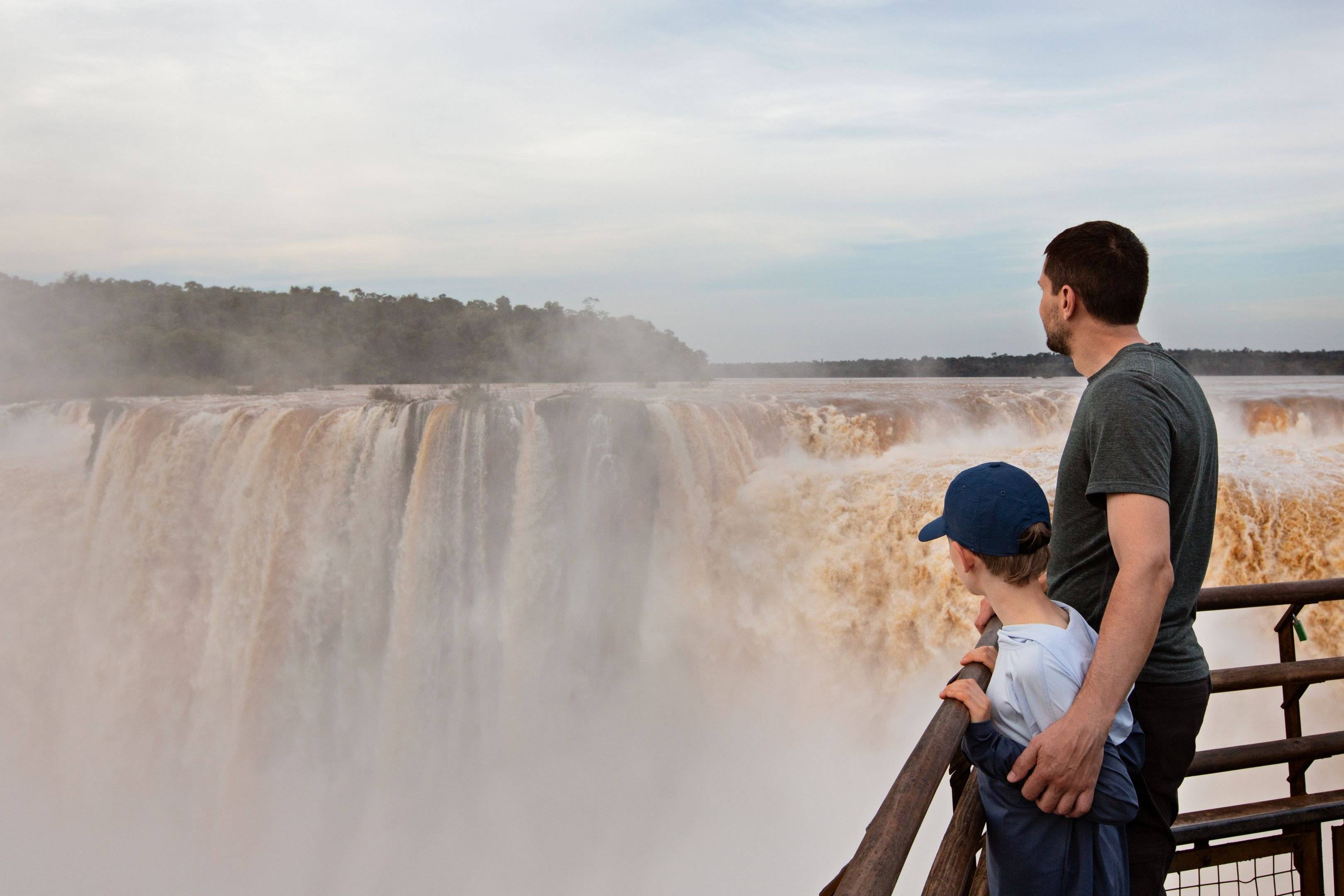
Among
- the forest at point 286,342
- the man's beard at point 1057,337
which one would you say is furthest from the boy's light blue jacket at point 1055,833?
the forest at point 286,342

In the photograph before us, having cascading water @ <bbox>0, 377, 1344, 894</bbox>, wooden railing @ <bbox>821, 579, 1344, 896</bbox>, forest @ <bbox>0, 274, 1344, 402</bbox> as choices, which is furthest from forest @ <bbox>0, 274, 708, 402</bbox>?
wooden railing @ <bbox>821, 579, 1344, 896</bbox>

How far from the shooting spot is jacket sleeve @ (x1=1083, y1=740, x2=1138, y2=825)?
3.87ft

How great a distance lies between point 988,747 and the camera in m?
1.19

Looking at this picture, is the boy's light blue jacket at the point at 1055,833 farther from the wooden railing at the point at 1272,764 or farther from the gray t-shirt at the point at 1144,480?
the gray t-shirt at the point at 1144,480

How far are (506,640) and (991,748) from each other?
30.4 feet

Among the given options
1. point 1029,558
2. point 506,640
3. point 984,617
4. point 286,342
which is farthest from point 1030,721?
point 286,342

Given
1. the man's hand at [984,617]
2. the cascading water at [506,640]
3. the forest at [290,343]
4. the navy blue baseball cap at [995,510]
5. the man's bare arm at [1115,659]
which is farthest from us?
the forest at [290,343]

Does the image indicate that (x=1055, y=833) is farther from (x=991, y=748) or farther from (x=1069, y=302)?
(x=1069, y=302)

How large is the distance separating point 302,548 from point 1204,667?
10.5 m

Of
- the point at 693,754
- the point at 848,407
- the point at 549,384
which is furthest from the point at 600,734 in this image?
the point at 549,384

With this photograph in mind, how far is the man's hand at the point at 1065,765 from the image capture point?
1109 millimetres

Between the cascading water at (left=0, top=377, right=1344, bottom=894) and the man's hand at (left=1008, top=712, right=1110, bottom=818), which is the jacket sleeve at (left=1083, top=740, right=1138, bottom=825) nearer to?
the man's hand at (left=1008, top=712, right=1110, bottom=818)

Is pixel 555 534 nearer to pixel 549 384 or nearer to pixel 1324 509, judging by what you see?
pixel 1324 509

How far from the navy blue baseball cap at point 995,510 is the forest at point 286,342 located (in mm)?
21090
